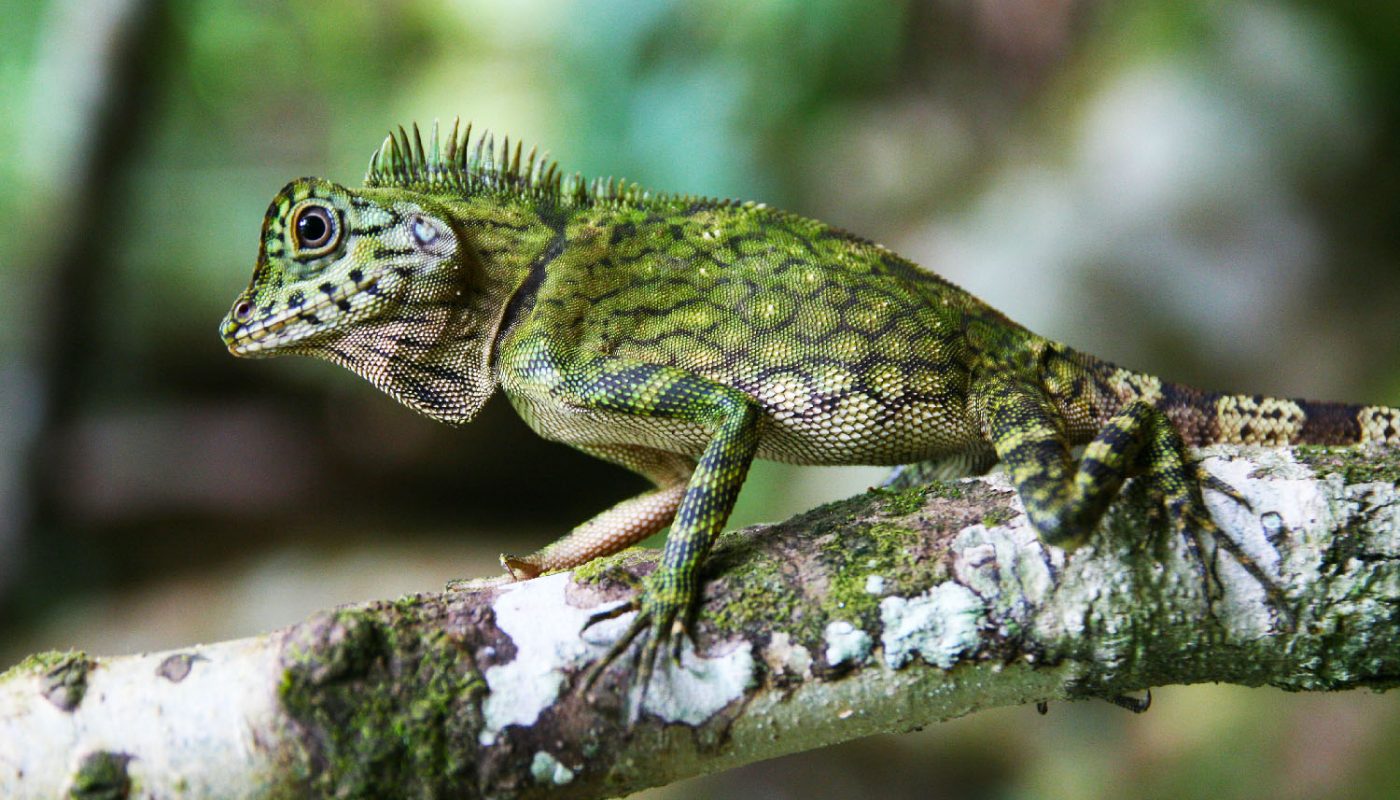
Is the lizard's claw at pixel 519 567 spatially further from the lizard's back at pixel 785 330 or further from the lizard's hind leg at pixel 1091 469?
the lizard's hind leg at pixel 1091 469

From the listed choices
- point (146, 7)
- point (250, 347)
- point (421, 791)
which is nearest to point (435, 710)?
point (421, 791)

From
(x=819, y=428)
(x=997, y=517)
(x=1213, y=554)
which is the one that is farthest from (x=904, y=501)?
(x=1213, y=554)

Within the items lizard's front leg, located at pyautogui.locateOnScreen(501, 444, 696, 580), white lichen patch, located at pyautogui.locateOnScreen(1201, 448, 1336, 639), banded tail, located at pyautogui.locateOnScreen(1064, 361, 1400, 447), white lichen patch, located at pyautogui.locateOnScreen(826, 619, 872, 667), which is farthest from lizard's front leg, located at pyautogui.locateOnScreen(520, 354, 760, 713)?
banded tail, located at pyautogui.locateOnScreen(1064, 361, 1400, 447)

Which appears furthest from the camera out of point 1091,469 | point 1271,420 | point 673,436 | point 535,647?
point 1271,420

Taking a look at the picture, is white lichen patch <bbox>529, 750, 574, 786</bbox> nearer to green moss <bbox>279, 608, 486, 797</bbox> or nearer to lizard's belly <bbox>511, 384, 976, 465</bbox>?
green moss <bbox>279, 608, 486, 797</bbox>

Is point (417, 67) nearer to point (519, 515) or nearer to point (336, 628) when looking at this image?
point (519, 515)

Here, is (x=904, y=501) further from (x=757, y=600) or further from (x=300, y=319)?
(x=300, y=319)
